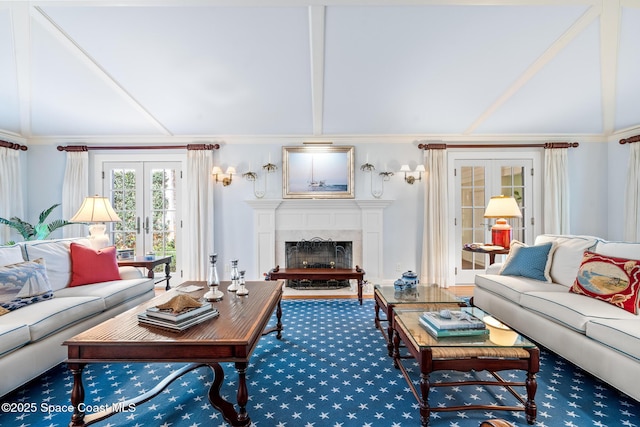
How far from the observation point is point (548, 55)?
2982mm

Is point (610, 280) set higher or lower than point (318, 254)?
higher

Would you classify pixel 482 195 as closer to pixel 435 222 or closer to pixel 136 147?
pixel 435 222

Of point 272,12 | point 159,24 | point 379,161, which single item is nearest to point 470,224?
point 379,161

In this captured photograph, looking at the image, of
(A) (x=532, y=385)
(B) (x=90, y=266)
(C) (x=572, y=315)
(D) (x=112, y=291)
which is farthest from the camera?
(B) (x=90, y=266)

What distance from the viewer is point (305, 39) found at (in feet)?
9.05

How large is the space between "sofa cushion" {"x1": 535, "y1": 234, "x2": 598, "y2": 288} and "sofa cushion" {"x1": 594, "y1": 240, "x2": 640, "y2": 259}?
9 centimetres

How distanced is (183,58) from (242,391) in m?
2.99

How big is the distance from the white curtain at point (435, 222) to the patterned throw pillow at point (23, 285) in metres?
4.38

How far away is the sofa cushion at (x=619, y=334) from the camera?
65.7 inches

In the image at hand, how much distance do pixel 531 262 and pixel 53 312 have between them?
411 cm

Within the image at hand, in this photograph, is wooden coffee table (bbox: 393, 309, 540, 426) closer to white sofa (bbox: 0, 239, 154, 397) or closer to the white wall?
white sofa (bbox: 0, 239, 154, 397)

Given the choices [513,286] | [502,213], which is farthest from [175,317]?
[502,213]

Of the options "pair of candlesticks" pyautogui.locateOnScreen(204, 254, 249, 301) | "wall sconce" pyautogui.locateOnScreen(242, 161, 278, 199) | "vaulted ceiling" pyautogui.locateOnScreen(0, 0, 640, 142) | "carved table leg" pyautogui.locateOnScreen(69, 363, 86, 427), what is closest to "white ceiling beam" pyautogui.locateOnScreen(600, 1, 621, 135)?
"vaulted ceiling" pyautogui.locateOnScreen(0, 0, 640, 142)

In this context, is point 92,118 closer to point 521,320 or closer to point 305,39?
point 305,39
